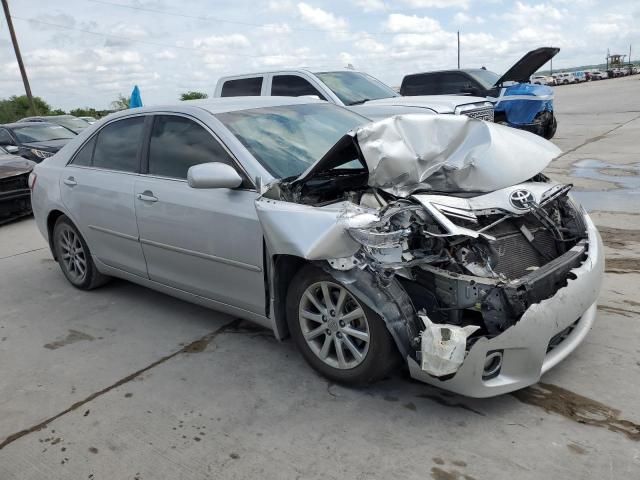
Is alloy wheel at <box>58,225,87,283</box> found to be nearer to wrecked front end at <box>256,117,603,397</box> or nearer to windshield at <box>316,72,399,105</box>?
wrecked front end at <box>256,117,603,397</box>

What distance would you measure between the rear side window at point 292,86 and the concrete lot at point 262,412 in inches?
203

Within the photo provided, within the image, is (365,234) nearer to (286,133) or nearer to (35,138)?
(286,133)

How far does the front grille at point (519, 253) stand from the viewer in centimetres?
294

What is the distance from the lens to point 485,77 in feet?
44.7

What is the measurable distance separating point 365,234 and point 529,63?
9.79 m

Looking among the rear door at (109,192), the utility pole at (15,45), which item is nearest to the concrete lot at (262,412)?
the rear door at (109,192)

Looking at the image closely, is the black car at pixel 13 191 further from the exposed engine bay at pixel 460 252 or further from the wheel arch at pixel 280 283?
the exposed engine bay at pixel 460 252

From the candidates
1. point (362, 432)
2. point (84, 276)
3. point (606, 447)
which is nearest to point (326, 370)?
point (362, 432)

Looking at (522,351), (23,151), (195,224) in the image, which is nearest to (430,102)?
(195,224)

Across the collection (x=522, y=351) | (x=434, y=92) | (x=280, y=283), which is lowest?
(x=522, y=351)

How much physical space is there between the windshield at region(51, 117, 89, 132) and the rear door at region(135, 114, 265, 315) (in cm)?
1133

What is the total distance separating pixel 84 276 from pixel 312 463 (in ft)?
11.2

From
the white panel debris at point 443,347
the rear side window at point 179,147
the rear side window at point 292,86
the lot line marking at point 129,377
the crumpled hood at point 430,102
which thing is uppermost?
the rear side window at point 292,86

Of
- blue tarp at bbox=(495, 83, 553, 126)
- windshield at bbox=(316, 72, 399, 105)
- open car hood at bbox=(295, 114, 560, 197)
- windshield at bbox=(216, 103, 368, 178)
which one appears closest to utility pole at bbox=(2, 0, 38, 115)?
windshield at bbox=(316, 72, 399, 105)
